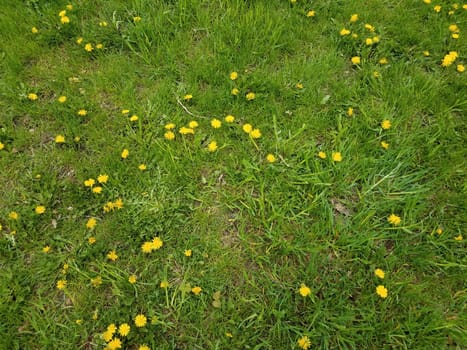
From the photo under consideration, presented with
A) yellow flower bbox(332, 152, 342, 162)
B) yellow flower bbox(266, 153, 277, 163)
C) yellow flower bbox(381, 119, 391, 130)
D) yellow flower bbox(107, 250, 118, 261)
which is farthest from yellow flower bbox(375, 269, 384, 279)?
yellow flower bbox(107, 250, 118, 261)

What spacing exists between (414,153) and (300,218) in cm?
103

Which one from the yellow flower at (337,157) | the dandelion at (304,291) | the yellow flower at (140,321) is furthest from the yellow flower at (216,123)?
the yellow flower at (140,321)

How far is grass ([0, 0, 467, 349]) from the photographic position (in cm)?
217

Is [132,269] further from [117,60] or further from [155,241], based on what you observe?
[117,60]

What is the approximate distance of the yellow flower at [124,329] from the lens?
206 centimetres

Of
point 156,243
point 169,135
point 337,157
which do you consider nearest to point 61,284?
point 156,243

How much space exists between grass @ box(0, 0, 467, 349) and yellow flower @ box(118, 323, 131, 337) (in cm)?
4

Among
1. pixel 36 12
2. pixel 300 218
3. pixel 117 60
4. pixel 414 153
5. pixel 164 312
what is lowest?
pixel 164 312

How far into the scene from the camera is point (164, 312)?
2193mm

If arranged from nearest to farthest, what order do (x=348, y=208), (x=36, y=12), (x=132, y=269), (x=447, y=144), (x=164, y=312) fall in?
1. (x=164, y=312)
2. (x=132, y=269)
3. (x=348, y=208)
4. (x=447, y=144)
5. (x=36, y=12)

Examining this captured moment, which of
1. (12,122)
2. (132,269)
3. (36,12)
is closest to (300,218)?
(132,269)

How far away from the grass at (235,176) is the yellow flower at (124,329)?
4 centimetres

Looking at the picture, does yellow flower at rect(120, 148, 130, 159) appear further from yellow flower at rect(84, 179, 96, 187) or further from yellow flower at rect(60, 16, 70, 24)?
yellow flower at rect(60, 16, 70, 24)

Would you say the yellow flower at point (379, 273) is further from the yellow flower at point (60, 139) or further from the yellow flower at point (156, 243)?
the yellow flower at point (60, 139)
